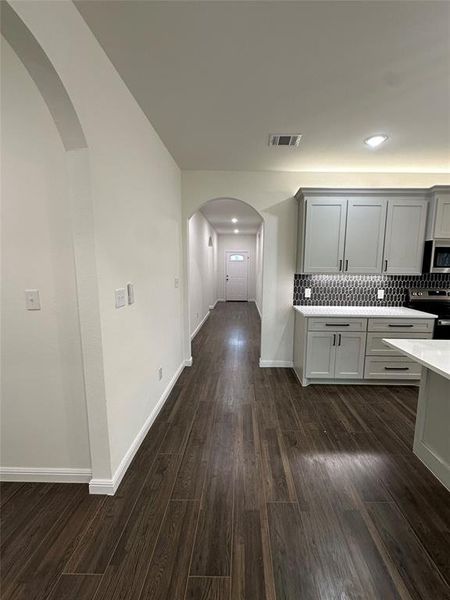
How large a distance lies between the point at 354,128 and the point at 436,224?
5.45ft

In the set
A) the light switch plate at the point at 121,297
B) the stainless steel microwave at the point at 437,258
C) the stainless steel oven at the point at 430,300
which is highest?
the stainless steel microwave at the point at 437,258

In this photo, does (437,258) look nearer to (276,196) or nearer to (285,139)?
(276,196)

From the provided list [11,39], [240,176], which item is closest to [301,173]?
[240,176]

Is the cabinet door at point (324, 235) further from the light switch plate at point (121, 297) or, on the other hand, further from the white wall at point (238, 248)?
the white wall at point (238, 248)

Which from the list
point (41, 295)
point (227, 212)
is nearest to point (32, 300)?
point (41, 295)

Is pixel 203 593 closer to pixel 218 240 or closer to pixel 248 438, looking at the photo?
pixel 248 438

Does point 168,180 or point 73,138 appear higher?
point 168,180

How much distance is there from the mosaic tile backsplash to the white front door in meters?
6.46

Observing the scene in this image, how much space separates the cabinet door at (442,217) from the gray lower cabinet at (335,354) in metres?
1.51

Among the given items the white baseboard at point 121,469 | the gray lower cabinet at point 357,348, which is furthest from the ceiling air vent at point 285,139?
the white baseboard at point 121,469

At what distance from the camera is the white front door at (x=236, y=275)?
32.8ft

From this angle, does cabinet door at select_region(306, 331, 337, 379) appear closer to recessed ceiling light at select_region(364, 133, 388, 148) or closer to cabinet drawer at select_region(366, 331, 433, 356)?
cabinet drawer at select_region(366, 331, 433, 356)

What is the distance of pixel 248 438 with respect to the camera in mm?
2246

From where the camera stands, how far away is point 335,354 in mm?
3139
